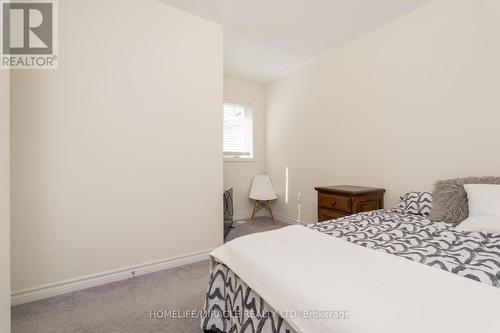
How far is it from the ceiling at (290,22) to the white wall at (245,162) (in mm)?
708

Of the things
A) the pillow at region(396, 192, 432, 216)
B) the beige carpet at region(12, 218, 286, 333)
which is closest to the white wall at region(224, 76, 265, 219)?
the beige carpet at region(12, 218, 286, 333)

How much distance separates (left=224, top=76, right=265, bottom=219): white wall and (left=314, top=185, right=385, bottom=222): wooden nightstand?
1.73 m

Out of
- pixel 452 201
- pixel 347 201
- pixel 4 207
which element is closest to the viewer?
pixel 4 207

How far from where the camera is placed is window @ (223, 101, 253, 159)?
154 inches

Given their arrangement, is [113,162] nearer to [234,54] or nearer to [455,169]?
[234,54]

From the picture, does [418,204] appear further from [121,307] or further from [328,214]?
[121,307]

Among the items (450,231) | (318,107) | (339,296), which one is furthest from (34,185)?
(318,107)

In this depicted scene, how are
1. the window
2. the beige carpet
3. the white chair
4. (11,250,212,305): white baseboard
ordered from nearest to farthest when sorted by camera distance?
the beige carpet → (11,250,212,305): white baseboard → the white chair → the window

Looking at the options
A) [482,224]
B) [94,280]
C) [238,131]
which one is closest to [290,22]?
[238,131]

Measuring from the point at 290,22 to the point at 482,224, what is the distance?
2.41m

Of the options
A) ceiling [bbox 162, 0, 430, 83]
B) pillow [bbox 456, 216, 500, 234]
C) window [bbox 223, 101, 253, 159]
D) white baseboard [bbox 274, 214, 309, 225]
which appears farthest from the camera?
window [bbox 223, 101, 253, 159]

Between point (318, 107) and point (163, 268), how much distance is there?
110 inches

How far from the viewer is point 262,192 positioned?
3.85 metres

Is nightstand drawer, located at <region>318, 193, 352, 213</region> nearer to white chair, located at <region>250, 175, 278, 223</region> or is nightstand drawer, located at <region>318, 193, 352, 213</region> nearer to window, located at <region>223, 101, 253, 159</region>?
white chair, located at <region>250, 175, 278, 223</region>
